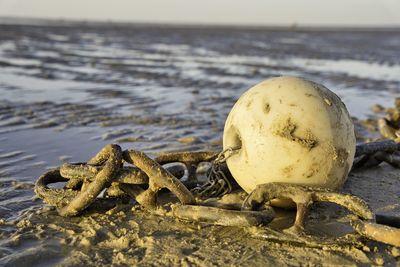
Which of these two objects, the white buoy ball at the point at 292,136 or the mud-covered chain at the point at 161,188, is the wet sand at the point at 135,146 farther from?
the white buoy ball at the point at 292,136

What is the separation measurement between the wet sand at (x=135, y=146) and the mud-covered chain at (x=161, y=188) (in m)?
0.15

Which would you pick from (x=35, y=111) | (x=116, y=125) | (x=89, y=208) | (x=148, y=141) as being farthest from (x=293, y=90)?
(x=35, y=111)

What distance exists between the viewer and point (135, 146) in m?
6.21

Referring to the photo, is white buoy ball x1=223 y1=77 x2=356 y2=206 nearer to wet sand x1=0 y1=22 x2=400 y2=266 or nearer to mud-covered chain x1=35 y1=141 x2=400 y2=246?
mud-covered chain x1=35 y1=141 x2=400 y2=246

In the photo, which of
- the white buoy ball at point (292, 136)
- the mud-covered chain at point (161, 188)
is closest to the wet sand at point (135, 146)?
Answer: the mud-covered chain at point (161, 188)

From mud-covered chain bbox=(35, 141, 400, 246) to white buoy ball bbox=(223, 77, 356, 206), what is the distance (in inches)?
6.2

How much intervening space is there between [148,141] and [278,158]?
3.12 metres

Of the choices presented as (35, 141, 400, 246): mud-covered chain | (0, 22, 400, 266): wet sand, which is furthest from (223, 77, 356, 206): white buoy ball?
(0, 22, 400, 266): wet sand

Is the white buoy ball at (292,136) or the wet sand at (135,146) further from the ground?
the white buoy ball at (292,136)

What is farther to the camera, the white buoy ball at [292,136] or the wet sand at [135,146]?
the white buoy ball at [292,136]

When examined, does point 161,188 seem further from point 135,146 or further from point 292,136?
point 135,146

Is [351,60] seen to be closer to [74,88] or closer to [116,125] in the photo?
[74,88]

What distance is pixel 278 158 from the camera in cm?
359

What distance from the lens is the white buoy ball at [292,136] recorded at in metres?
3.59
